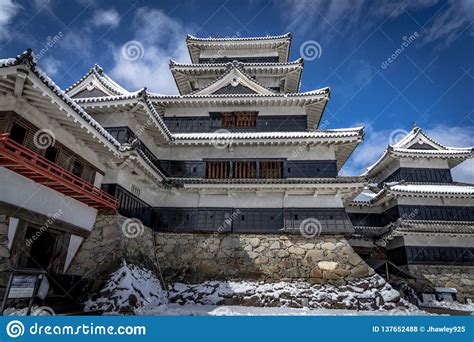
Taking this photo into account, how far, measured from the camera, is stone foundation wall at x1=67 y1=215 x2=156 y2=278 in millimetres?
11461

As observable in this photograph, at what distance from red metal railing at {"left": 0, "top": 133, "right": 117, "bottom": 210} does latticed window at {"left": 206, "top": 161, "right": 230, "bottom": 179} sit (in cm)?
688

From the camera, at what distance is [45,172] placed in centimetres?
848

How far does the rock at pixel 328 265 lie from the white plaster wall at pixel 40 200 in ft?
39.7

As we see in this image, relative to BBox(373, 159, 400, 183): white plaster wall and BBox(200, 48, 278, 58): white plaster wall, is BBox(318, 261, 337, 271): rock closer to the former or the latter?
BBox(373, 159, 400, 183): white plaster wall

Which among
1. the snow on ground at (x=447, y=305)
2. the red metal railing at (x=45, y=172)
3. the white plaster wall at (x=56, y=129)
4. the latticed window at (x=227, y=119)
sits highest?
the latticed window at (x=227, y=119)

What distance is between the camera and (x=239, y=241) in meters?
15.8

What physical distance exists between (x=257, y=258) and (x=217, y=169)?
6.33 m

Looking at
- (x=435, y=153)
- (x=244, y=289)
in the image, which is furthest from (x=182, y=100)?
(x=435, y=153)

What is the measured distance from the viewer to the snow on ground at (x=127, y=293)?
9961 mm

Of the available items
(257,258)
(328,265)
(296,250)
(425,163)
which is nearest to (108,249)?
(257,258)

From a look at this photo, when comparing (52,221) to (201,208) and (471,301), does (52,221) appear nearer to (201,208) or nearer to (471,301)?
(201,208)

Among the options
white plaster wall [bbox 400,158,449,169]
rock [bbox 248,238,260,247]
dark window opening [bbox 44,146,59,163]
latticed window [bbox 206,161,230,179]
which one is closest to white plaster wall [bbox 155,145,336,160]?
latticed window [bbox 206,161,230,179]

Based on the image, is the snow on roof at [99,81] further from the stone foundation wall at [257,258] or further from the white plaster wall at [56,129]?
the stone foundation wall at [257,258]

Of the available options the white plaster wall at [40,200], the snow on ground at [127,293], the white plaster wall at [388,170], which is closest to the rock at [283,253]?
the snow on ground at [127,293]
